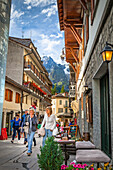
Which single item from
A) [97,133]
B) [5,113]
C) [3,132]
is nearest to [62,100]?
[5,113]

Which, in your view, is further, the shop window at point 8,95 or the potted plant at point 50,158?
the shop window at point 8,95

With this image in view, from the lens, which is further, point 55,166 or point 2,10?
point 55,166

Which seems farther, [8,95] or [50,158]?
[8,95]

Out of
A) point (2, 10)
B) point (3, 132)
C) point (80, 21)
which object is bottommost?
point (3, 132)

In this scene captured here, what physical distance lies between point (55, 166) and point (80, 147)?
5.62 ft

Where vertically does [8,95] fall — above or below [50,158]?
above

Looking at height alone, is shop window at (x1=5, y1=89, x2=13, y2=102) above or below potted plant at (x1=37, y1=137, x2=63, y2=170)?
above

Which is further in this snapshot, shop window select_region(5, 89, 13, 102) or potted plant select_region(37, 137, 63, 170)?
shop window select_region(5, 89, 13, 102)

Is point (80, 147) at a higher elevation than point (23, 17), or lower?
lower

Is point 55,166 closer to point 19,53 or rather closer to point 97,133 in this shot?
point 97,133

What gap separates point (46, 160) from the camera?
347cm

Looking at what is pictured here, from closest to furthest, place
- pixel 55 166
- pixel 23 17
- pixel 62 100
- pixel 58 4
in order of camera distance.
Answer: pixel 55 166, pixel 23 17, pixel 58 4, pixel 62 100

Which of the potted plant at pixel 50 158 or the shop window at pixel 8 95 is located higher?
the shop window at pixel 8 95

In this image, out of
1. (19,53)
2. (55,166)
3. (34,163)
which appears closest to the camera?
(55,166)
